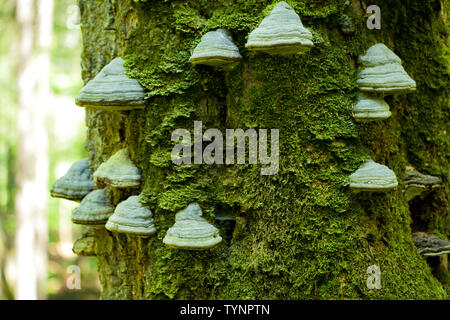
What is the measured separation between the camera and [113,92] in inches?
107

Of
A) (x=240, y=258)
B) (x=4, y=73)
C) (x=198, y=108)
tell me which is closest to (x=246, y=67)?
(x=198, y=108)

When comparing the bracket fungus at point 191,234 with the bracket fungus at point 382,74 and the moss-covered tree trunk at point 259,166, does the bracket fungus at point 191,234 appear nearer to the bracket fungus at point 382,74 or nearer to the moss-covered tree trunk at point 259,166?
the moss-covered tree trunk at point 259,166

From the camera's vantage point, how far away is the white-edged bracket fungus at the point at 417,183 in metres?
3.23

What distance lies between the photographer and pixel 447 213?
11.9 ft

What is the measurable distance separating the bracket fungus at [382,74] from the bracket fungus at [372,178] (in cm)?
55

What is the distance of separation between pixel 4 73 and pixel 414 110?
28233 mm

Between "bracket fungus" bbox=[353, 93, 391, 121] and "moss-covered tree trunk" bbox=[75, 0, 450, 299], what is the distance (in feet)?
0.28

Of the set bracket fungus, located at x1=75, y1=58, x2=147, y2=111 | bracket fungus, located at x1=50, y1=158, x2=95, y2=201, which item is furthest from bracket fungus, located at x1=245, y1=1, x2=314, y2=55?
bracket fungus, located at x1=50, y1=158, x2=95, y2=201

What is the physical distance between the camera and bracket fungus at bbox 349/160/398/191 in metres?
2.63

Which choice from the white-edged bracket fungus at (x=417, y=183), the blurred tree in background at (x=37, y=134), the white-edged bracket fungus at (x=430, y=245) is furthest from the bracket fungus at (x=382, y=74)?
the blurred tree in background at (x=37, y=134)

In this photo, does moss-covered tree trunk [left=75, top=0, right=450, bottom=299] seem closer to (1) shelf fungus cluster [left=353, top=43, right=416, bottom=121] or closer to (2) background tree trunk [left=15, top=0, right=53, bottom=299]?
(1) shelf fungus cluster [left=353, top=43, right=416, bottom=121]

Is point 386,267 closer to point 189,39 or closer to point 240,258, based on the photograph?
point 240,258

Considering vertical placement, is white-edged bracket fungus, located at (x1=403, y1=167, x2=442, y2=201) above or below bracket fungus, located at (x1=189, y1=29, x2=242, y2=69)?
below

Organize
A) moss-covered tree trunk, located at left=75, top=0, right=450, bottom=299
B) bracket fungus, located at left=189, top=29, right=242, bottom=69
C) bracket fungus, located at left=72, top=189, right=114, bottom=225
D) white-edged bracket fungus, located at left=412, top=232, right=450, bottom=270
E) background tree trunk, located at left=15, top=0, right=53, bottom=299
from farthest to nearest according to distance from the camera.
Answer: background tree trunk, located at left=15, top=0, right=53, bottom=299, white-edged bracket fungus, located at left=412, top=232, right=450, bottom=270, bracket fungus, located at left=72, top=189, right=114, bottom=225, moss-covered tree trunk, located at left=75, top=0, right=450, bottom=299, bracket fungus, located at left=189, top=29, right=242, bottom=69
